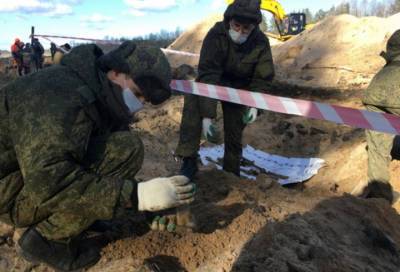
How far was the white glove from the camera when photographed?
7.38 ft

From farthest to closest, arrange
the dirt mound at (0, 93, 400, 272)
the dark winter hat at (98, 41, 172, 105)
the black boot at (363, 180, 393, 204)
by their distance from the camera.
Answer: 1. the black boot at (363, 180, 393, 204)
2. the dirt mound at (0, 93, 400, 272)
3. the dark winter hat at (98, 41, 172, 105)

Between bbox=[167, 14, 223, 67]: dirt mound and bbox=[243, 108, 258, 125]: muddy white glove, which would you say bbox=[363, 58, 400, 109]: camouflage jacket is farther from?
bbox=[167, 14, 223, 67]: dirt mound

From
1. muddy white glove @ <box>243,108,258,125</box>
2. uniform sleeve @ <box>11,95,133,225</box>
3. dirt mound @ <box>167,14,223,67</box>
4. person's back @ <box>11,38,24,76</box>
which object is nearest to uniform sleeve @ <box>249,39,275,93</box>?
muddy white glove @ <box>243,108,258,125</box>

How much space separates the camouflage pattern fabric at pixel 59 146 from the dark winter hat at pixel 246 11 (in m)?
1.93

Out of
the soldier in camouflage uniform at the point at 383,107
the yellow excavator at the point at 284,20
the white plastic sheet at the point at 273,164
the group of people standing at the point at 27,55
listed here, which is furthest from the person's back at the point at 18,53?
the soldier in camouflage uniform at the point at 383,107

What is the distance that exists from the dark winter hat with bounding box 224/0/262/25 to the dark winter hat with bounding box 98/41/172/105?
1.73m

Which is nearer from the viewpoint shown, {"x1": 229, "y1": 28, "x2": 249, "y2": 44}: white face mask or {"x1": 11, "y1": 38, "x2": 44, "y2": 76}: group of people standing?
{"x1": 229, "y1": 28, "x2": 249, "y2": 44}: white face mask

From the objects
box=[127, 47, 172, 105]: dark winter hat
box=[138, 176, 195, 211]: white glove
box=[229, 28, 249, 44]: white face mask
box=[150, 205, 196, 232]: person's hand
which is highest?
box=[229, 28, 249, 44]: white face mask

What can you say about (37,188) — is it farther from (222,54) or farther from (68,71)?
(222,54)

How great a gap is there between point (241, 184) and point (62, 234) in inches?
81.9

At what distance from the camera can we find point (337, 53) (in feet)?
37.6

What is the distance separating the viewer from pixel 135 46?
247cm

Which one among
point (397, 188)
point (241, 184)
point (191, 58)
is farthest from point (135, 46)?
point (191, 58)

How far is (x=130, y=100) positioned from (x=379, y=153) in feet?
10.7
